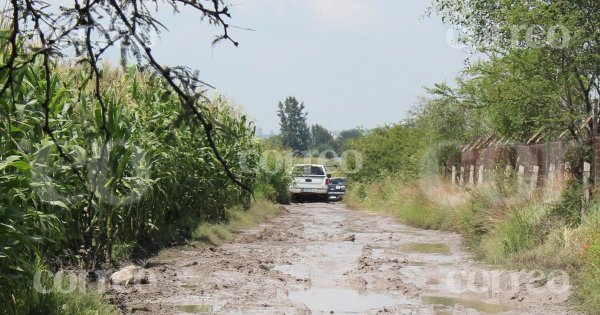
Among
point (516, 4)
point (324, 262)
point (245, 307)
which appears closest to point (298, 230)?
point (324, 262)

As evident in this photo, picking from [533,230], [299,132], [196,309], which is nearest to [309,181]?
[533,230]

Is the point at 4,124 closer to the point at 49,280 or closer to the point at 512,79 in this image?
the point at 49,280

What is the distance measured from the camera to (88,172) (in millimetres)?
9812

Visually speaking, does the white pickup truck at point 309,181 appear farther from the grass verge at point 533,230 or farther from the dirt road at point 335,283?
the dirt road at point 335,283

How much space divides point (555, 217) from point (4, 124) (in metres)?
8.56

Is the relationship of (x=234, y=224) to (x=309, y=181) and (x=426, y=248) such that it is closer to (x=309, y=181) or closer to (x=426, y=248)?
(x=426, y=248)

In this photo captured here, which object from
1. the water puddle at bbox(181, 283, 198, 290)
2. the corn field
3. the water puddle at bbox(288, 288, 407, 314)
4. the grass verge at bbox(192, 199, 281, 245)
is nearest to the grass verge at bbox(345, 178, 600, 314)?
the water puddle at bbox(288, 288, 407, 314)

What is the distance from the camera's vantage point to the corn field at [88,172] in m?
6.71

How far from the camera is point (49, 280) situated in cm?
752

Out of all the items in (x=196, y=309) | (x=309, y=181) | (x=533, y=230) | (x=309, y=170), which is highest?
(x=309, y=170)

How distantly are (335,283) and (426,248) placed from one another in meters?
5.12

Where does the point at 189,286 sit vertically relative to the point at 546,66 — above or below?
below

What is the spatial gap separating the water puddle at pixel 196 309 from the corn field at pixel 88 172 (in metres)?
1.36

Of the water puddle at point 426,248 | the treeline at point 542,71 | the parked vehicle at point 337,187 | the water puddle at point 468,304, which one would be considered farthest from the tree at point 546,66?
the parked vehicle at point 337,187
